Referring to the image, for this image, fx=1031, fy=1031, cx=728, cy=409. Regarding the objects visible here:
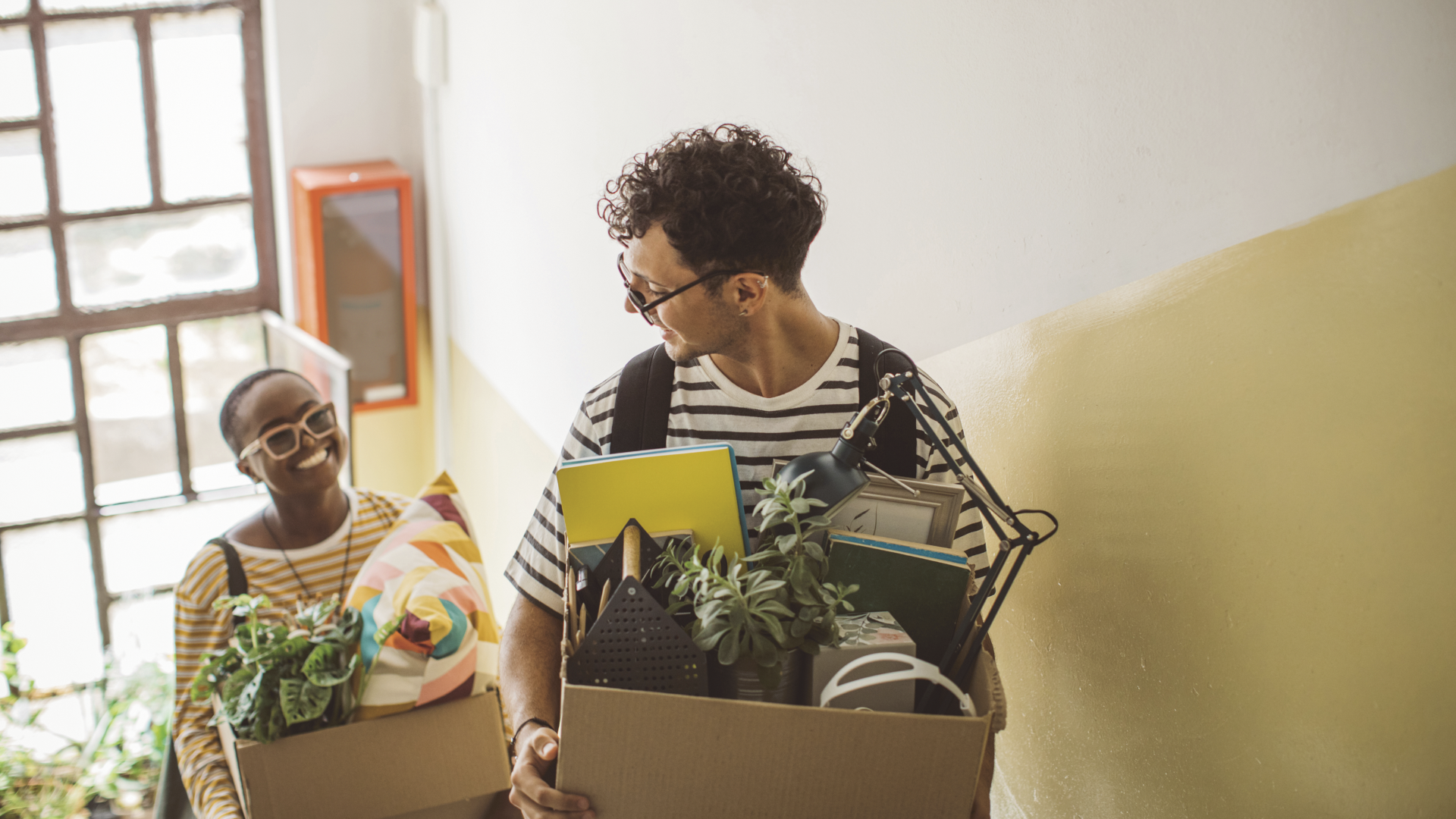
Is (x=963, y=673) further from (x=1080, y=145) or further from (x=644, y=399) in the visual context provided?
(x=1080, y=145)

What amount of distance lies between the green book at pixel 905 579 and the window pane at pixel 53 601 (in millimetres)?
3986

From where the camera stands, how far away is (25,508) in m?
3.89

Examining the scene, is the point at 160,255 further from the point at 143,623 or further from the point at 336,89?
the point at 143,623

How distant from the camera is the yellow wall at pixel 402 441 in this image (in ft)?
13.9

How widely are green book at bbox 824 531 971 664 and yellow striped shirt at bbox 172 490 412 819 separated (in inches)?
44.6

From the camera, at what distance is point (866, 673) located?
884mm

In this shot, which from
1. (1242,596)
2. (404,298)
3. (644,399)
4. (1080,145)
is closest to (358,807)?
(644,399)

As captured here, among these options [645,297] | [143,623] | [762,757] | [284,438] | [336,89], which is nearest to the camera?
[762,757]

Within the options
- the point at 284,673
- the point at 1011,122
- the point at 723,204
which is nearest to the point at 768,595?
Result: the point at 723,204

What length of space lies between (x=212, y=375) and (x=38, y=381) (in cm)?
59

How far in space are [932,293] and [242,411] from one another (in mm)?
1400

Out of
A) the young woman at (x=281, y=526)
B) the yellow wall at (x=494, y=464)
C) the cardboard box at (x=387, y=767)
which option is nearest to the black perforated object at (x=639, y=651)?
the cardboard box at (x=387, y=767)

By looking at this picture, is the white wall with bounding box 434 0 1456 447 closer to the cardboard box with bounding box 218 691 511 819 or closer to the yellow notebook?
the yellow notebook

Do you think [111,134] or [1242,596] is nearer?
[1242,596]
